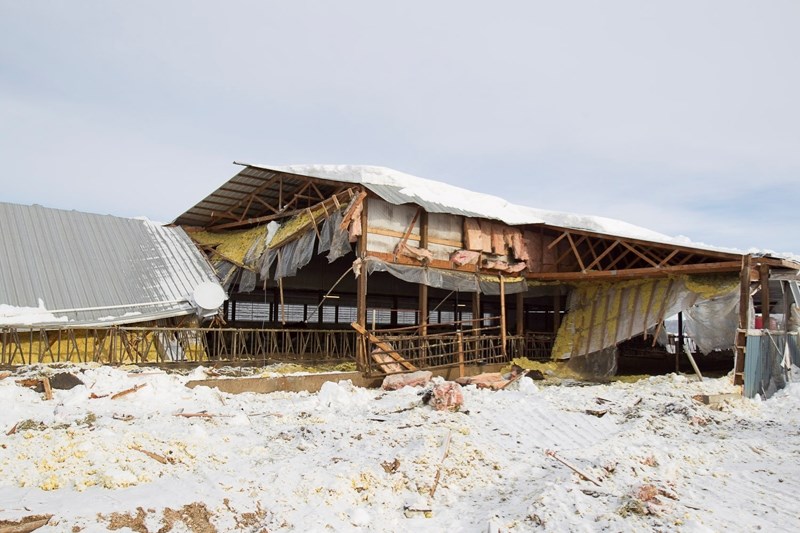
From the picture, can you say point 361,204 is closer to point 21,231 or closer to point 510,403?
point 510,403

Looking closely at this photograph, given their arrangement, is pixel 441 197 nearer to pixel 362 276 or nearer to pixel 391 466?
pixel 362 276

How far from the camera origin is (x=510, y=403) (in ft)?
35.3

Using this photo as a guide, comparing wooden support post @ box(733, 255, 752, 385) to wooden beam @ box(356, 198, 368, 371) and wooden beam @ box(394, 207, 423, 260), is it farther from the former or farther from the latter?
wooden beam @ box(356, 198, 368, 371)

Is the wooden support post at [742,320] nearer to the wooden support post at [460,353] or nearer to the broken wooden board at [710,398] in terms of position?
the broken wooden board at [710,398]

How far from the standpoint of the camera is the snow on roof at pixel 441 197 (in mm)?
15766

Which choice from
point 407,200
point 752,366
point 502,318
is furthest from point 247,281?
point 752,366

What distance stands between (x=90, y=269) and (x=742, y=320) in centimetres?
1593

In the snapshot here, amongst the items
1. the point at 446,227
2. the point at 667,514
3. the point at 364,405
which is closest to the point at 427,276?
the point at 446,227

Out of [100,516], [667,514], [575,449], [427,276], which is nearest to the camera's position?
[100,516]

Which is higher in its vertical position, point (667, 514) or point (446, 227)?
point (446, 227)

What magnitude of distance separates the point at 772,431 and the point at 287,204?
505 inches

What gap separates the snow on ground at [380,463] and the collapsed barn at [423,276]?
4032 mm

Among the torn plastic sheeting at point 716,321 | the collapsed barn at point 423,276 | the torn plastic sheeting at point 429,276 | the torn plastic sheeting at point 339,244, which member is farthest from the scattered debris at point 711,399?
the torn plastic sheeting at point 339,244

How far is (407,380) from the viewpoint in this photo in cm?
1322
